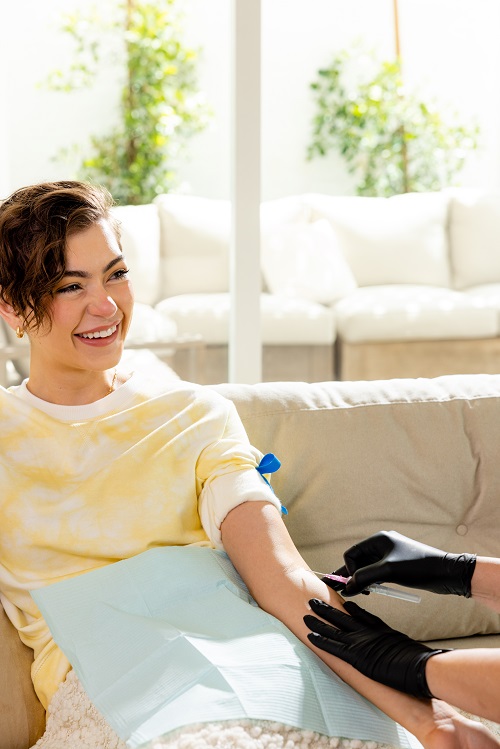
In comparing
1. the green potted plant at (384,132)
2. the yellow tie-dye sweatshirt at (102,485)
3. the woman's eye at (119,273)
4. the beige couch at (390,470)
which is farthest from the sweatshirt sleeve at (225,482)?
the green potted plant at (384,132)

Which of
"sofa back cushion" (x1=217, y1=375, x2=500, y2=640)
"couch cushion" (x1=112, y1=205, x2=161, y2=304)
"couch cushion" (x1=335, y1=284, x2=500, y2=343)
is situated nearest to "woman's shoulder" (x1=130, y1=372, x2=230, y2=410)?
"sofa back cushion" (x1=217, y1=375, x2=500, y2=640)

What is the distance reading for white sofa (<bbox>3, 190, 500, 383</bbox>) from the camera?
3285 mm

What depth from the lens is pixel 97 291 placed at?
166 cm

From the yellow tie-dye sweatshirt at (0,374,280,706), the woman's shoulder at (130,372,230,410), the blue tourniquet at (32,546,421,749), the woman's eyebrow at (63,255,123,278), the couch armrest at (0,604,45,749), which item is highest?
the woman's eyebrow at (63,255,123,278)

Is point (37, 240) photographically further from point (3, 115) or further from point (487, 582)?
point (3, 115)

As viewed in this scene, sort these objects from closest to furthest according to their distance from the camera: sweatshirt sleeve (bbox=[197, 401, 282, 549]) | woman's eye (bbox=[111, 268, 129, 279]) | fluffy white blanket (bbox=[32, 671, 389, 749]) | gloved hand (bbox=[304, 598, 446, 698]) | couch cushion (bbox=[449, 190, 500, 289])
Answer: fluffy white blanket (bbox=[32, 671, 389, 749]) → gloved hand (bbox=[304, 598, 446, 698]) → sweatshirt sleeve (bbox=[197, 401, 282, 549]) → woman's eye (bbox=[111, 268, 129, 279]) → couch cushion (bbox=[449, 190, 500, 289])

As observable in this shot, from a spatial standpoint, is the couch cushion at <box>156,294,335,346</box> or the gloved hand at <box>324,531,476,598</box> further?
the couch cushion at <box>156,294,335,346</box>

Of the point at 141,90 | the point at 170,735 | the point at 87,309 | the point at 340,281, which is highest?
the point at 141,90

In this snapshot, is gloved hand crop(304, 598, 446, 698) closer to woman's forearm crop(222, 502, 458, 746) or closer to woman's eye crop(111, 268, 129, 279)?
woman's forearm crop(222, 502, 458, 746)

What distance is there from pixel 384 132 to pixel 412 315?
0.66m

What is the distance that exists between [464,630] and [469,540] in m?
0.17

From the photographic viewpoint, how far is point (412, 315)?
3496mm

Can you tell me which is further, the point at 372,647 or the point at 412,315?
the point at 412,315

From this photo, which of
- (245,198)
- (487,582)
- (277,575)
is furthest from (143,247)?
(487,582)
